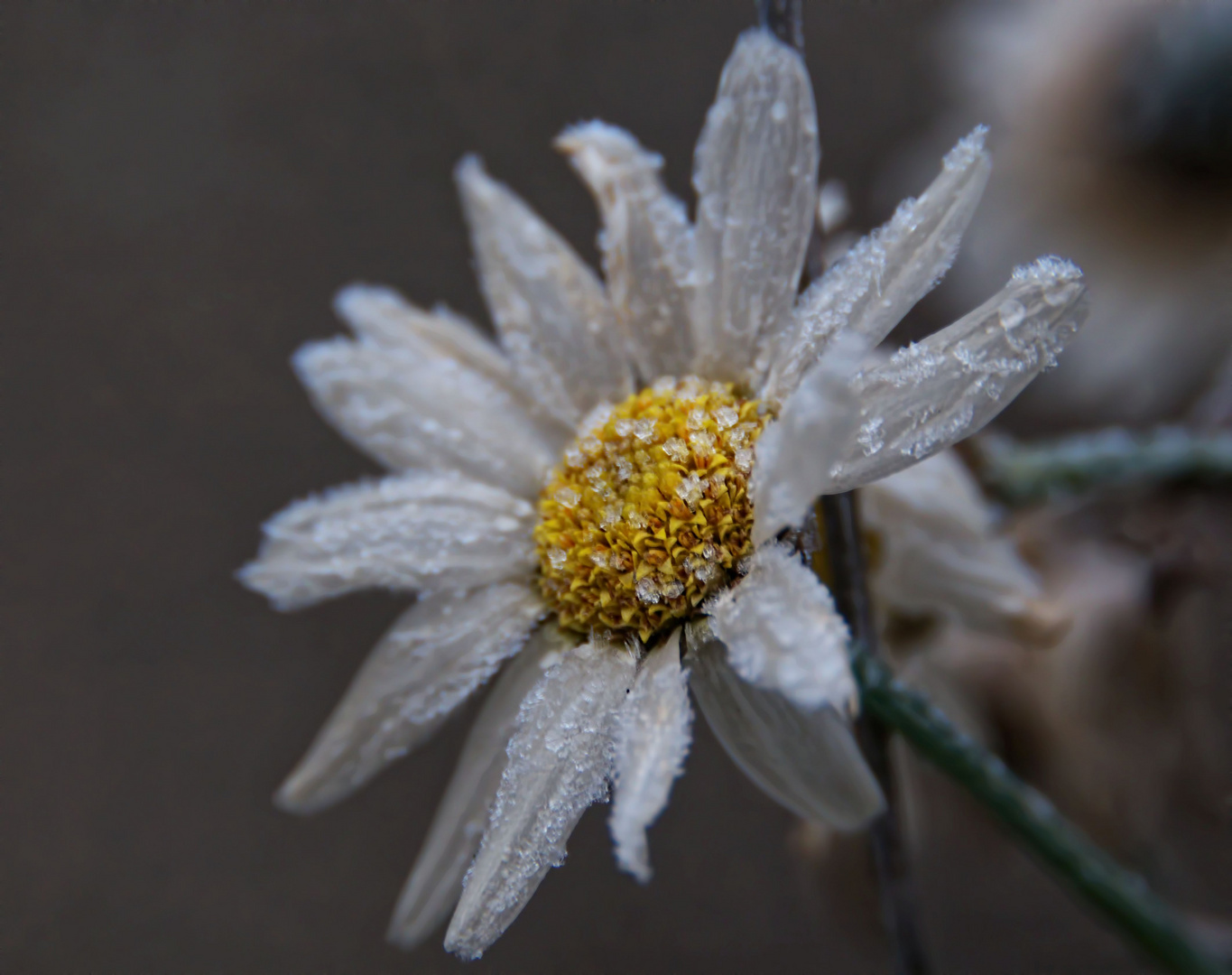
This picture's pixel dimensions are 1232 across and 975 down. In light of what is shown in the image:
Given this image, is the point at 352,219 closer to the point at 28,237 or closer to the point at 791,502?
the point at 28,237

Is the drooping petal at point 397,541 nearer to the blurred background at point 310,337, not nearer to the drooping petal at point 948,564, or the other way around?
the drooping petal at point 948,564

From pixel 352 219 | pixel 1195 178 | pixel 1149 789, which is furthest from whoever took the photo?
pixel 352 219

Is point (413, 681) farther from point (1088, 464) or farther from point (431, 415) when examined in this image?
point (1088, 464)

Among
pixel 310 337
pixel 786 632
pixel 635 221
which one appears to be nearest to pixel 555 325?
pixel 635 221

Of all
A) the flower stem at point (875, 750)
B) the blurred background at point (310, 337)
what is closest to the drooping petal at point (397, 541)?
the flower stem at point (875, 750)

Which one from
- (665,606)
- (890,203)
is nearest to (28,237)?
(890,203)
